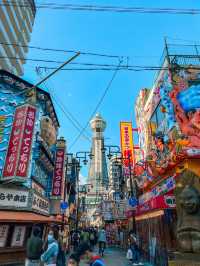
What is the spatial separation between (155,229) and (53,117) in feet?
43.3

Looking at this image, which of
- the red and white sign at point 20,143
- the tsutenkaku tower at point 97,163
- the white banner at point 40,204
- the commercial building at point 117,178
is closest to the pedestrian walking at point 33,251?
the red and white sign at point 20,143

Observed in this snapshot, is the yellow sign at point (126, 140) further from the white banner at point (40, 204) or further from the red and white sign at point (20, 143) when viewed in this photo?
the red and white sign at point (20, 143)

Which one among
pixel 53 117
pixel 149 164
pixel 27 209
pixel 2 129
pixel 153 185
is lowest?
pixel 27 209

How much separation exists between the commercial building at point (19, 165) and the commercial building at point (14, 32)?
1161 cm

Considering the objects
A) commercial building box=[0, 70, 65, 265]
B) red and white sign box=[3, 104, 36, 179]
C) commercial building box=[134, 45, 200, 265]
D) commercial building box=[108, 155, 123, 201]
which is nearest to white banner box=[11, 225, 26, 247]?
→ commercial building box=[0, 70, 65, 265]

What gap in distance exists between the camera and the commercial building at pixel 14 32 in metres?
27.6

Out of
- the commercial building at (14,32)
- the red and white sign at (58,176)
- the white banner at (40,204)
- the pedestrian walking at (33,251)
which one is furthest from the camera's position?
the commercial building at (14,32)

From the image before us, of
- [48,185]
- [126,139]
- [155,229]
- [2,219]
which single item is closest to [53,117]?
[48,185]

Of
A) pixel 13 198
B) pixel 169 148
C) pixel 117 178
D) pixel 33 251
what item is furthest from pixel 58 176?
pixel 117 178

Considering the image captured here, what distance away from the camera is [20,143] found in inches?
506

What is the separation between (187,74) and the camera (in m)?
15.6

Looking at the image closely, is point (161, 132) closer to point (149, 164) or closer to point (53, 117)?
point (149, 164)

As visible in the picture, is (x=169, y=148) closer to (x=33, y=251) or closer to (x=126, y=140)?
(x=33, y=251)

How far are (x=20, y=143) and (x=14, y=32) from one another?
25.2 metres
